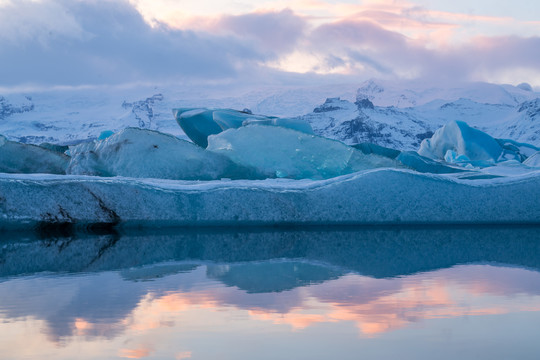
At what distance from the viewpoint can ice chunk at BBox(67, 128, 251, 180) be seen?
6.91m

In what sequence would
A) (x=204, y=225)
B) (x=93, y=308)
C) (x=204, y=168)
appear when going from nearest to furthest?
1. (x=93, y=308)
2. (x=204, y=225)
3. (x=204, y=168)

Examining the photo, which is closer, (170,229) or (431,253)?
(431,253)

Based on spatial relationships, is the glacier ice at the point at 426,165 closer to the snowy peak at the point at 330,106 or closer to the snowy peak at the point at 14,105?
the snowy peak at the point at 330,106

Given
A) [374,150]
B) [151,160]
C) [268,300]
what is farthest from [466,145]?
[268,300]

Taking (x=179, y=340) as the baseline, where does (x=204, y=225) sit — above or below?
below

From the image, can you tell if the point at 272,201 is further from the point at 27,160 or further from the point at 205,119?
the point at 205,119

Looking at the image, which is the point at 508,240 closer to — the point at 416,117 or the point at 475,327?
the point at 475,327

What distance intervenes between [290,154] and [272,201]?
6.63 feet

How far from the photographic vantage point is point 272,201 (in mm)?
5402

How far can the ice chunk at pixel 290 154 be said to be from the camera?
725 centimetres

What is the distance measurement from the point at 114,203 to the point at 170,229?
0.44 m

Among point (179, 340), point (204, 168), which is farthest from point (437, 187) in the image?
point (179, 340)

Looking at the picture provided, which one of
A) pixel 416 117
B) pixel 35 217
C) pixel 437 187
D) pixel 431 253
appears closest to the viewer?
pixel 431 253

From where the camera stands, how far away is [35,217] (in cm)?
497
